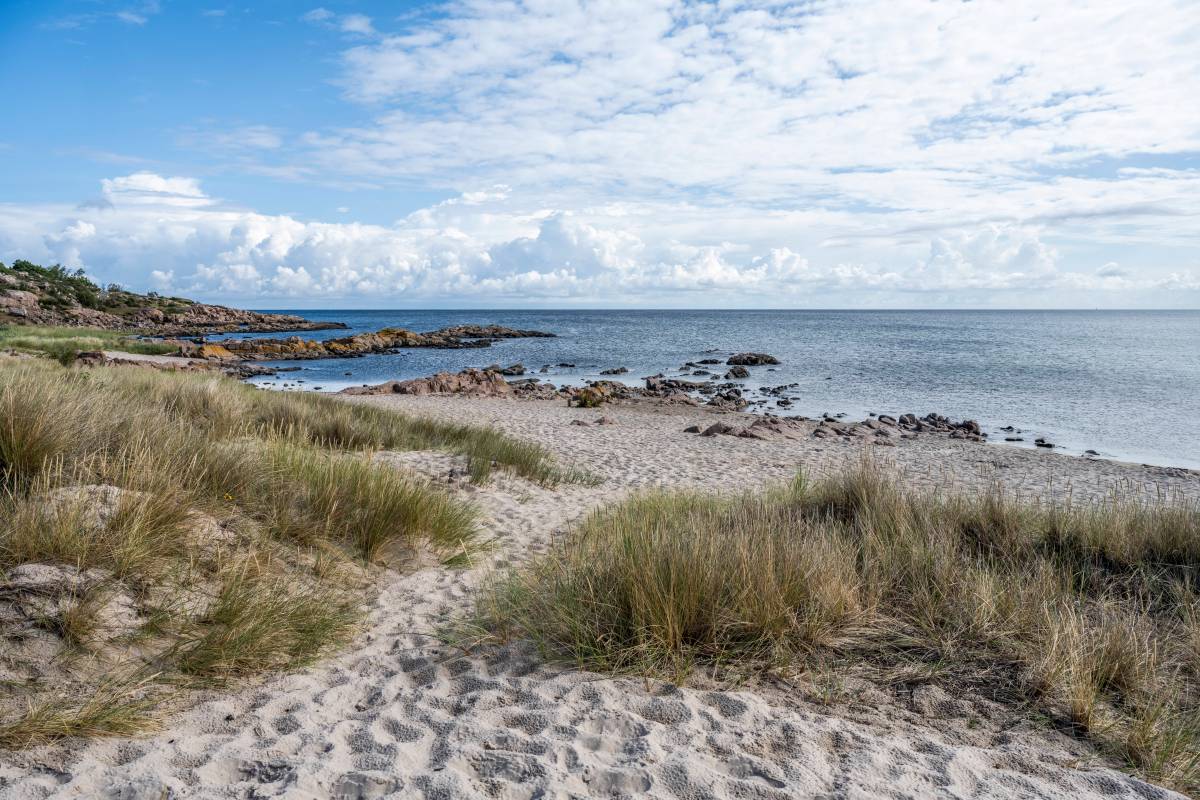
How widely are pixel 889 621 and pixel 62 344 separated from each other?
115 ft

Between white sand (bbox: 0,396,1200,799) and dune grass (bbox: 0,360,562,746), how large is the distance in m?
0.30

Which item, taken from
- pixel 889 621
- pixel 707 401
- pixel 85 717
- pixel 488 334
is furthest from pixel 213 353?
pixel 889 621

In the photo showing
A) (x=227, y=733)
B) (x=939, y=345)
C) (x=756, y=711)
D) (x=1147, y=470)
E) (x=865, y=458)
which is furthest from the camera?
(x=939, y=345)

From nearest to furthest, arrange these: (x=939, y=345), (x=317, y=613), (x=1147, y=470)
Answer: (x=317, y=613) → (x=1147, y=470) → (x=939, y=345)

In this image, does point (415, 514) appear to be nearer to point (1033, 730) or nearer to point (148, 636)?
point (148, 636)

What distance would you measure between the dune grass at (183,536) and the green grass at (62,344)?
19.4 meters

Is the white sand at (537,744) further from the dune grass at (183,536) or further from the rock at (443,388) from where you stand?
the rock at (443,388)

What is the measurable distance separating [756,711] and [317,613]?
2.82 m

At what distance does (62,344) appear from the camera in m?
28.9

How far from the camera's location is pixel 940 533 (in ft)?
18.1

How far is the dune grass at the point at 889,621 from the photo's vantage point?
359 cm

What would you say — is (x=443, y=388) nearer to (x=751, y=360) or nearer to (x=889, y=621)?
(x=751, y=360)

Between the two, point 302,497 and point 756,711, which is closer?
point 756,711

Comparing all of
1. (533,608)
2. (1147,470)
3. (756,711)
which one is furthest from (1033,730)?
(1147,470)
